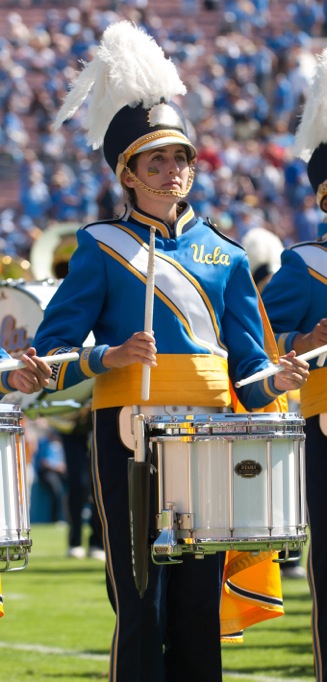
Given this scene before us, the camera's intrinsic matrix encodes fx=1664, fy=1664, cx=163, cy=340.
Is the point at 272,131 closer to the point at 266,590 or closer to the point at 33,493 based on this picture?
the point at 33,493

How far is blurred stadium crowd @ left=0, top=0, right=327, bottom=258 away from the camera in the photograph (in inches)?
910

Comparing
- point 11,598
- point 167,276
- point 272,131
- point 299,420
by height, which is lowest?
point 11,598

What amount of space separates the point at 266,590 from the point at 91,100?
5.56 feet

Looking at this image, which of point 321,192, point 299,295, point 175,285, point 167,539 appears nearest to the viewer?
point 167,539

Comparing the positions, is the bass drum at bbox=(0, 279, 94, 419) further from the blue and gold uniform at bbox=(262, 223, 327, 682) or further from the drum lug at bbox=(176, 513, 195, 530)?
the drum lug at bbox=(176, 513, 195, 530)

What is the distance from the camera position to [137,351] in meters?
4.73

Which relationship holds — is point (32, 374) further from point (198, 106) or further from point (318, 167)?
point (198, 106)

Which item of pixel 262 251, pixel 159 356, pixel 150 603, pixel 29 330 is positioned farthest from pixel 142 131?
pixel 262 251

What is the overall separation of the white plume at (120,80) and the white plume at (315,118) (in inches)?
33.6

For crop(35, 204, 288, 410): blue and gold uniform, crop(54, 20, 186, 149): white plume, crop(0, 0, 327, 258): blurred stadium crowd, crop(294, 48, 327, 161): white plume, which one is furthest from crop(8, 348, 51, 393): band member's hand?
crop(0, 0, 327, 258): blurred stadium crowd

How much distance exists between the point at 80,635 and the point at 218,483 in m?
4.15

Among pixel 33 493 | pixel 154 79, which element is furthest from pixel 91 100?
pixel 33 493

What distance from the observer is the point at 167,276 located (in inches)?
200

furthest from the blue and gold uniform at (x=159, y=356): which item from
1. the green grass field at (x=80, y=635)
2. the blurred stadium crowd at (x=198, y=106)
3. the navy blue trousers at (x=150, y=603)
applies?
the blurred stadium crowd at (x=198, y=106)
